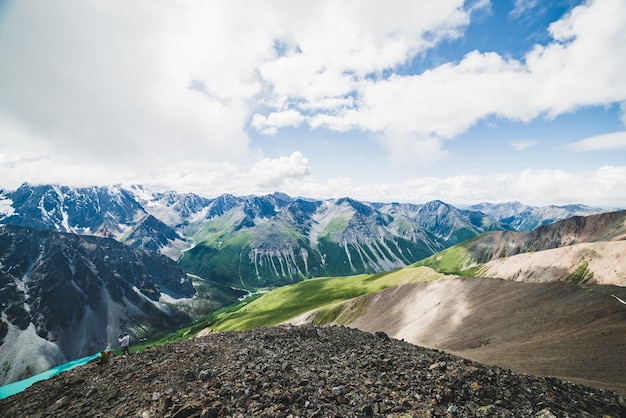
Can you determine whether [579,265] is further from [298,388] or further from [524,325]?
[298,388]

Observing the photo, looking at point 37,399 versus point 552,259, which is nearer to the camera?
point 37,399

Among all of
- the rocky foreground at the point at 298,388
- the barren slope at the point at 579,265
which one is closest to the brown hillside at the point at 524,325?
the rocky foreground at the point at 298,388

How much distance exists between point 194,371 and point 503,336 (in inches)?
2068

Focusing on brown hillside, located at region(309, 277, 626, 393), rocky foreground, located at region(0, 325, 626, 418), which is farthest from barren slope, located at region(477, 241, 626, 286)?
rocky foreground, located at region(0, 325, 626, 418)

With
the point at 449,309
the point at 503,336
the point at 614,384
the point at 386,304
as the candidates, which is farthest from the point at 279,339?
the point at 386,304

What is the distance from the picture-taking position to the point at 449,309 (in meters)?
79.1

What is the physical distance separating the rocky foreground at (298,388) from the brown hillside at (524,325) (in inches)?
697

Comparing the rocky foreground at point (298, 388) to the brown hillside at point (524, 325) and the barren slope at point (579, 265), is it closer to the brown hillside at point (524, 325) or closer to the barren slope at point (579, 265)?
the brown hillside at point (524, 325)

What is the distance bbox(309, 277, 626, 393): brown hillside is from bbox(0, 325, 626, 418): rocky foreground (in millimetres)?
17714

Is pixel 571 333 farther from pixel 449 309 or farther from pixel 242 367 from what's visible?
pixel 242 367

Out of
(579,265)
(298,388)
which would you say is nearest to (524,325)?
(298,388)

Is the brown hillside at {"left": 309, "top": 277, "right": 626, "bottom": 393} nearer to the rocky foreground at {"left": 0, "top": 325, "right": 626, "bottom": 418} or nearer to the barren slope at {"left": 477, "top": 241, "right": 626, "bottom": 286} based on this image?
the rocky foreground at {"left": 0, "top": 325, "right": 626, "bottom": 418}

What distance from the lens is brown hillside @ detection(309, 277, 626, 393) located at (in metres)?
34.3

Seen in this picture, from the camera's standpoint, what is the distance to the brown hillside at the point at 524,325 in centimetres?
3434
